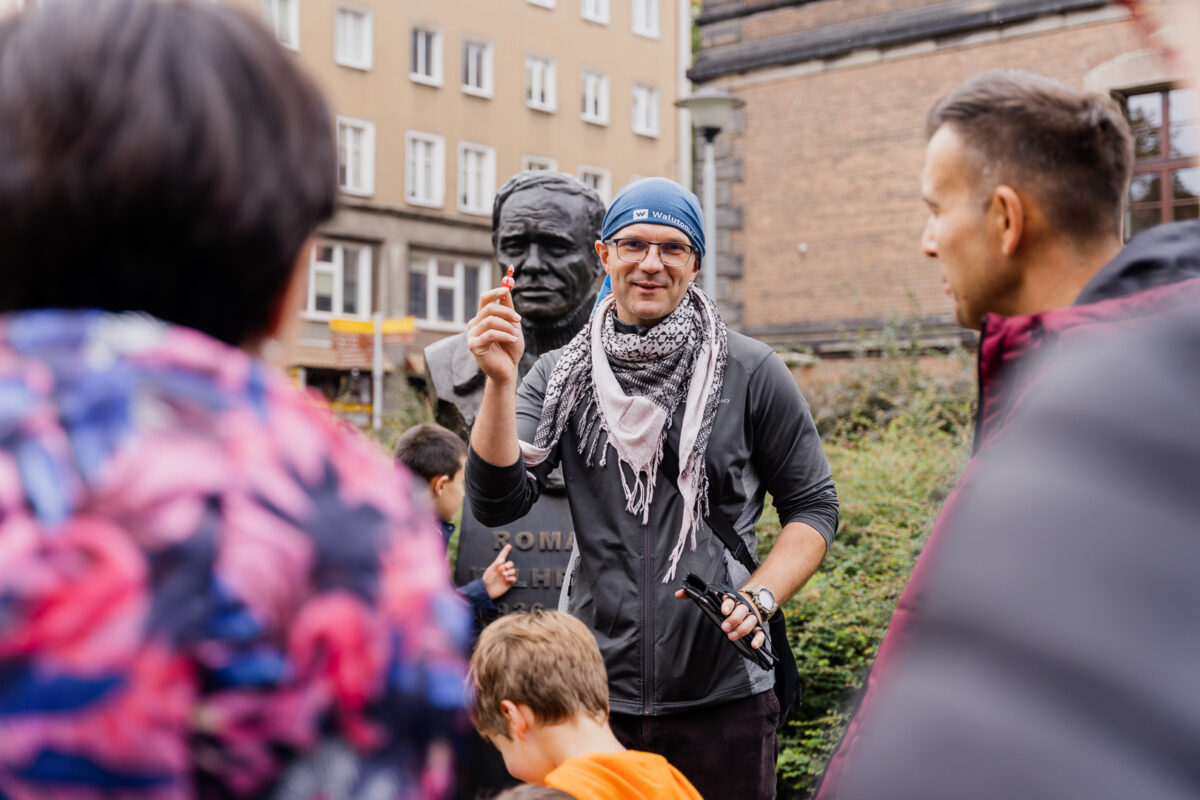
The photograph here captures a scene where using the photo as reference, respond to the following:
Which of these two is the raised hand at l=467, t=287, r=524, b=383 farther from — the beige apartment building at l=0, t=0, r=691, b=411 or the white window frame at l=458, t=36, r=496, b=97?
the white window frame at l=458, t=36, r=496, b=97

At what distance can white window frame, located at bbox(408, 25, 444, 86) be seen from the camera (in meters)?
32.6

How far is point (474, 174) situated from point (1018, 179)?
32.8 meters

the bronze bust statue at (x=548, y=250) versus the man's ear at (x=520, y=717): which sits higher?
the bronze bust statue at (x=548, y=250)

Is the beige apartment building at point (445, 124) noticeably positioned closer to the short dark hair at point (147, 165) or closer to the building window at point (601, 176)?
the building window at point (601, 176)

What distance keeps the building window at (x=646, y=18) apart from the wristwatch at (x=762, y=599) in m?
34.9

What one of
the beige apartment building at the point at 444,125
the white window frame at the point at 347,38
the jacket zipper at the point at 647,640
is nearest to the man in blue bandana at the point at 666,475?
the jacket zipper at the point at 647,640

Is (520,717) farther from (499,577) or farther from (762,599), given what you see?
(499,577)

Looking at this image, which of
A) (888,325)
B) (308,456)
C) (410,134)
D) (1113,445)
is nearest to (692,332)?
(308,456)

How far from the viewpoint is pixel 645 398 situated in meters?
3.15

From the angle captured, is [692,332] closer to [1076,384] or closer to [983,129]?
[983,129]

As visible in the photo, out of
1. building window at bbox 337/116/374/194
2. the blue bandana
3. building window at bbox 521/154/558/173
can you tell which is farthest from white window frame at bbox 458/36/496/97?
the blue bandana

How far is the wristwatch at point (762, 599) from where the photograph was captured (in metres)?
2.91

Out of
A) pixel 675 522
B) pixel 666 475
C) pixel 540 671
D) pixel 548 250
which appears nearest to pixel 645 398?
pixel 666 475

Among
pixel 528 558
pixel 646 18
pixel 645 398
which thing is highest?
pixel 646 18
